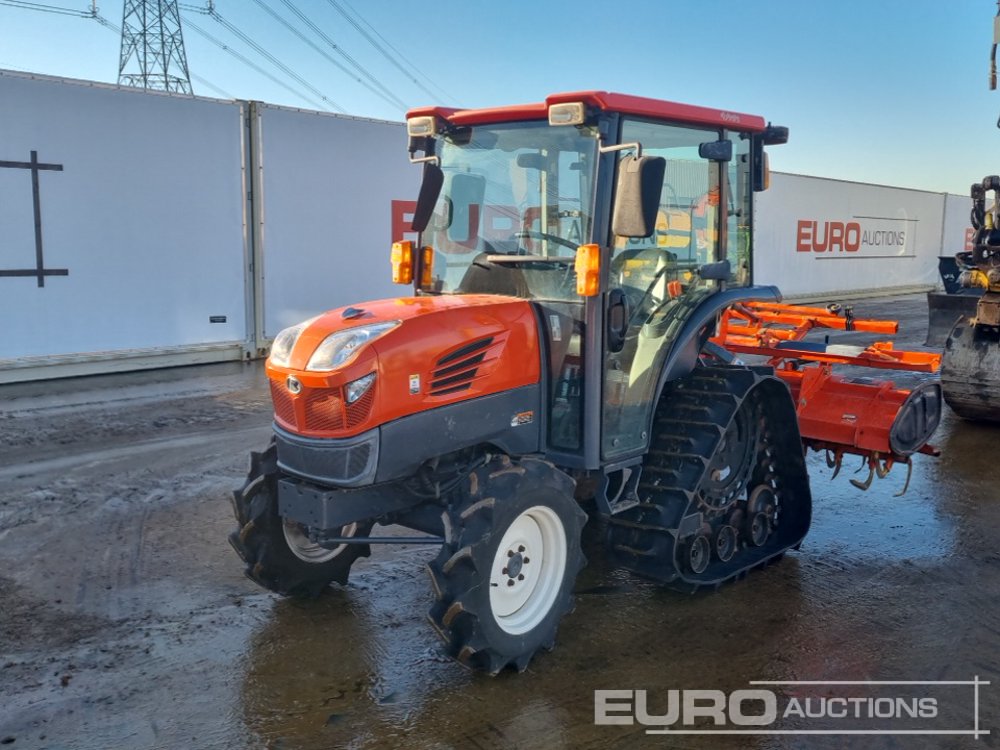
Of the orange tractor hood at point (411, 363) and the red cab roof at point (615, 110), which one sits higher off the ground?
the red cab roof at point (615, 110)

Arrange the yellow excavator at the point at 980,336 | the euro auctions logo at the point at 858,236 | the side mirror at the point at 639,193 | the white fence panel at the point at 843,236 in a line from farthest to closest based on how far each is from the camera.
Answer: the euro auctions logo at the point at 858,236 < the white fence panel at the point at 843,236 < the yellow excavator at the point at 980,336 < the side mirror at the point at 639,193

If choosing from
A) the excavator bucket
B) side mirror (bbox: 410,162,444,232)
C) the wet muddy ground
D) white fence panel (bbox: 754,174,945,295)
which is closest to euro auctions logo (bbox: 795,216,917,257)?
white fence panel (bbox: 754,174,945,295)

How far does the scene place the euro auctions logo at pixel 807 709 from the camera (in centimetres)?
347

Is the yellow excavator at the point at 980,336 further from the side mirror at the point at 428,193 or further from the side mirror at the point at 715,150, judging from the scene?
the side mirror at the point at 428,193

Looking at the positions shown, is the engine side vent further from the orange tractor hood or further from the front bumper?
the front bumper

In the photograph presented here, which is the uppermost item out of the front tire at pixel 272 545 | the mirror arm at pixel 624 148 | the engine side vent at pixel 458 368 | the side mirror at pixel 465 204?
the mirror arm at pixel 624 148

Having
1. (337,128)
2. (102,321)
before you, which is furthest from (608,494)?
(337,128)

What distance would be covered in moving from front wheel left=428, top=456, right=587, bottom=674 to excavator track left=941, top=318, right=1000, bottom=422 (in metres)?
5.60

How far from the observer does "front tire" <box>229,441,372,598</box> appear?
13.7 ft

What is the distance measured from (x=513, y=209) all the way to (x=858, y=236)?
66.0 ft

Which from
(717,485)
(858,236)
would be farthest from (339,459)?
(858,236)

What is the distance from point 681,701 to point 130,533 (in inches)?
134

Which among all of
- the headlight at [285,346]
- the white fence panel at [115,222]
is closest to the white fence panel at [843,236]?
the white fence panel at [115,222]

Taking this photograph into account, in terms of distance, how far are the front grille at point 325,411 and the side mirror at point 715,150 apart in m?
2.17
